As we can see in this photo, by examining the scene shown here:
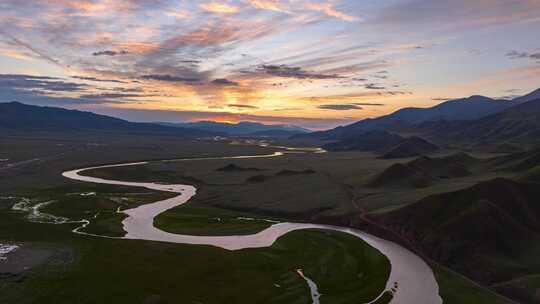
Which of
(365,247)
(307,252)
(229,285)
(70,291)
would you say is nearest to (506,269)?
(365,247)

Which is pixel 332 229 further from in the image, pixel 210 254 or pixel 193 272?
pixel 193 272

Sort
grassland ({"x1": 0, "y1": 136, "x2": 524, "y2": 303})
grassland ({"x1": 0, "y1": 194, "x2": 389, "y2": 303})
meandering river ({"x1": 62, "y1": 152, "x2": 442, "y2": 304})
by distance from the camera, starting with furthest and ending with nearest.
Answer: meandering river ({"x1": 62, "y1": 152, "x2": 442, "y2": 304}) → grassland ({"x1": 0, "y1": 136, "x2": 524, "y2": 303}) → grassland ({"x1": 0, "y1": 194, "x2": 389, "y2": 303})

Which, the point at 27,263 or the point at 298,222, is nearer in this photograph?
the point at 27,263

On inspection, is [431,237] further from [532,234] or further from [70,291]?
[70,291]

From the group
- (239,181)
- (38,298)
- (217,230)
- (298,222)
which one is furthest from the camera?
(239,181)

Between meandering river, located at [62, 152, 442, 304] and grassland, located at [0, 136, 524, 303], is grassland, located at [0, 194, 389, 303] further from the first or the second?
meandering river, located at [62, 152, 442, 304]

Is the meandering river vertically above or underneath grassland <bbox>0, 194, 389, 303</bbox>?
underneath

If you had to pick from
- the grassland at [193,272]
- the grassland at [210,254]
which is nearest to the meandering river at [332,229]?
the grassland at [210,254]

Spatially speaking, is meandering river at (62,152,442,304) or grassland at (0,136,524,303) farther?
meandering river at (62,152,442,304)

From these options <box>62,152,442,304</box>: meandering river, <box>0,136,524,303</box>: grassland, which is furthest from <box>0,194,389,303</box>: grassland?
<box>62,152,442,304</box>: meandering river

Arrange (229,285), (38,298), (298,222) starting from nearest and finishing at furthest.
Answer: (38,298), (229,285), (298,222)

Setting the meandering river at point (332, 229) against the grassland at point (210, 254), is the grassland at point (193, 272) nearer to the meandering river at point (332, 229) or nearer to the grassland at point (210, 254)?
the grassland at point (210, 254)
